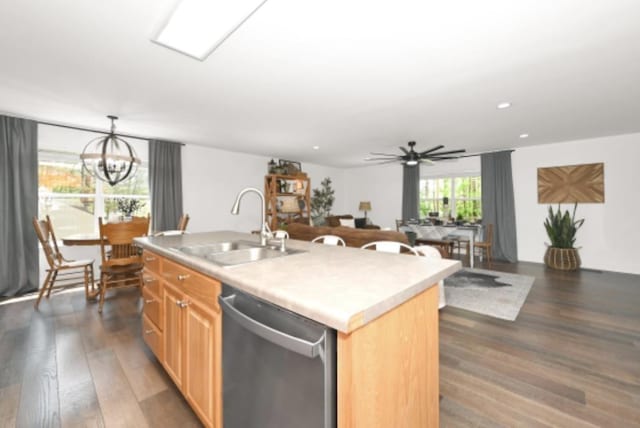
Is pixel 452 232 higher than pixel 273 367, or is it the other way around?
pixel 452 232

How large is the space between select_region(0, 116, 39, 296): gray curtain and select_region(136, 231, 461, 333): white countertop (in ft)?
12.1

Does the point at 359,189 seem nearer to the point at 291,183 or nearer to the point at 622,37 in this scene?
the point at 291,183

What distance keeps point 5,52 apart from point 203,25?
1.68 m

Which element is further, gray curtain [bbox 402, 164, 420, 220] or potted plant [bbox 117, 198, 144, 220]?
gray curtain [bbox 402, 164, 420, 220]

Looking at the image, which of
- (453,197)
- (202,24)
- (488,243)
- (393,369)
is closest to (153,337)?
(393,369)

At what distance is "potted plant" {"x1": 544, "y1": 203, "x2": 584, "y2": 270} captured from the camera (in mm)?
4719

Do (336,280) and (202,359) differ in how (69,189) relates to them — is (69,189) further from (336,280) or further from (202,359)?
(336,280)

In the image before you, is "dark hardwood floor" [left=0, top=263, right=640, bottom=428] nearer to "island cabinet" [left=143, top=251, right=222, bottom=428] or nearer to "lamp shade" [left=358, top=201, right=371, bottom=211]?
"island cabinet" [left=143, top=251, right=222, bottom=428]

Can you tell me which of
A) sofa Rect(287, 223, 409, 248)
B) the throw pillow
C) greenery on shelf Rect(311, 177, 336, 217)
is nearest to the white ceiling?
sofa Rect(287, 223, 409, 248)

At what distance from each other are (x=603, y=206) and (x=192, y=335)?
664 centimetres

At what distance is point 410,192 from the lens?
6977 millimetres

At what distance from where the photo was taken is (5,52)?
79.5 inches

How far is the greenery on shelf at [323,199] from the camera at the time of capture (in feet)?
25.1

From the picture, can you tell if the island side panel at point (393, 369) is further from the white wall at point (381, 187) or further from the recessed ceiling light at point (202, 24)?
the white wall at point (381, 187)
